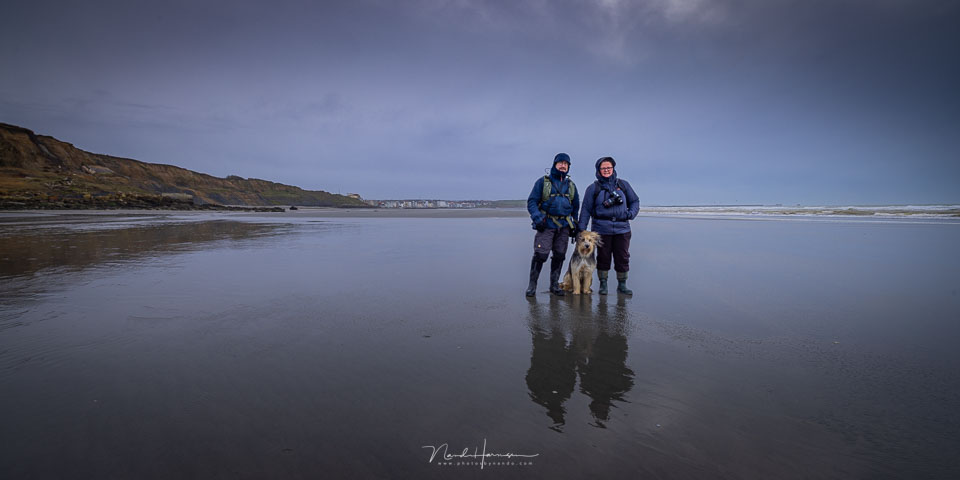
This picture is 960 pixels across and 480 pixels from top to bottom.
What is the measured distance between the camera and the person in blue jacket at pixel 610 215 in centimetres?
623

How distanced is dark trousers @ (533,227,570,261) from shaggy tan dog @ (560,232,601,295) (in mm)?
251

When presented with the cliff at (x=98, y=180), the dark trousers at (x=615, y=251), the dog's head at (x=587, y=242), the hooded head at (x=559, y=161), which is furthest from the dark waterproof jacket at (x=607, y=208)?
the cliff at (x=98, y=180)

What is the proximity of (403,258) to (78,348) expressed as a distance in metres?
6.22

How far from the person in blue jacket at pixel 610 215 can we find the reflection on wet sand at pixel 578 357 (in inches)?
42.4

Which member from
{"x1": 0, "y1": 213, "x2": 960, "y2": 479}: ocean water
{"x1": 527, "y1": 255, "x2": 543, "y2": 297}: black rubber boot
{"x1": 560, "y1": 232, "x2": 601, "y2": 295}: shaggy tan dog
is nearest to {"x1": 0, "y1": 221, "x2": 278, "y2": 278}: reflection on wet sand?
{"x1": 0, "y1": 213, "x2": 960, "y2": 479}: ocean water

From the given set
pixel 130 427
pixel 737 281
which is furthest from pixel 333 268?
pixel 737 281

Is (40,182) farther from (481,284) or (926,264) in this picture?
(926,264)

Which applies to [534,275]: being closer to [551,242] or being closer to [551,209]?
[551,242]

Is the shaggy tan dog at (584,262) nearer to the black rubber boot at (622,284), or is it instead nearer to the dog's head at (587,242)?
the dog's head at (587,242)

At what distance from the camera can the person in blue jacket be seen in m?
6.23

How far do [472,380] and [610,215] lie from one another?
14.3ft

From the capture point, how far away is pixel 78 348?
3400 mm

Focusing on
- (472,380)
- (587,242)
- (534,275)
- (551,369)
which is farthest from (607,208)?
(472,380)

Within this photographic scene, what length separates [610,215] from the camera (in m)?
6.28
